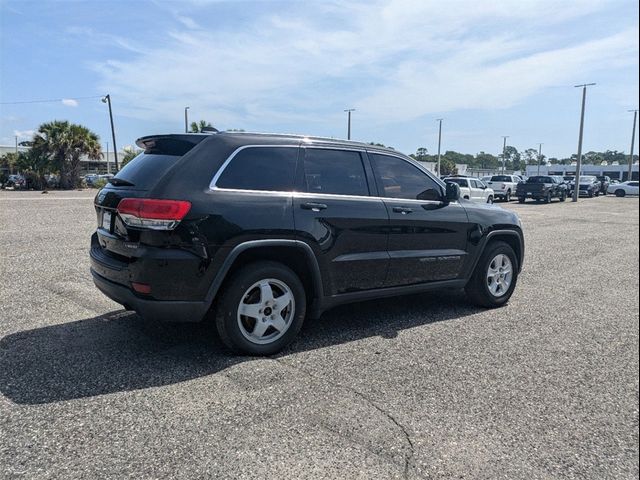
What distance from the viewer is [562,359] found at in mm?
4145

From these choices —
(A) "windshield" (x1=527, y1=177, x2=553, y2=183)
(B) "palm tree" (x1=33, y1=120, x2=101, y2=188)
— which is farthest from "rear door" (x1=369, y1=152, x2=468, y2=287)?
(B) "palm tree" (x1=33, y1=120, x2=101, y2=188)

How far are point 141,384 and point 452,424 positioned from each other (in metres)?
2.11

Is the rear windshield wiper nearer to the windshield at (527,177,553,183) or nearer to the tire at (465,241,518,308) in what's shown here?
the tire at (465,241,518,308)

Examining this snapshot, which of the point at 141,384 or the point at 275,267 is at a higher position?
the point at 275,267

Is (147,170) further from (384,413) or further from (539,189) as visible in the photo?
(539,189)

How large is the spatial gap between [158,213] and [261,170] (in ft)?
3.04

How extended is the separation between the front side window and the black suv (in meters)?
0.01

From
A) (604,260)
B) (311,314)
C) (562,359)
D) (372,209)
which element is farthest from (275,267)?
(604,260)

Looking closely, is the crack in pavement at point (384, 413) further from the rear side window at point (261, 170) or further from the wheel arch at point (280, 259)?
the rear side window at point (261, 170)

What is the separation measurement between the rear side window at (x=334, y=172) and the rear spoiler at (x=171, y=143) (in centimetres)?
93

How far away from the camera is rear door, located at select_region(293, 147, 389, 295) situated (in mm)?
4164

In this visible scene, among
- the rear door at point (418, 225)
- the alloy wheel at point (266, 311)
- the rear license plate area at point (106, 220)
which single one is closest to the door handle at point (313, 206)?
the alloy wheel at point (266, 311)

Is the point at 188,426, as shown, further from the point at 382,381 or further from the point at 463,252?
the point at 463,252

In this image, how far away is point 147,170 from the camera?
155 inches
